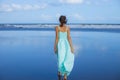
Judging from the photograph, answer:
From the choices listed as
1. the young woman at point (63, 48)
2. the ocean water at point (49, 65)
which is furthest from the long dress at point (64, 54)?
the ocean water at point (49, 65)

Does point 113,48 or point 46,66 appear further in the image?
point 113,48

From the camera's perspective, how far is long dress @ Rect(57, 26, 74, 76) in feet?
19.6

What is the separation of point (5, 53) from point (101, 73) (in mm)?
3992

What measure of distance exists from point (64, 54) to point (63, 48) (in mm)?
97

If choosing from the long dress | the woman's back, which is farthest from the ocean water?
the woman's back

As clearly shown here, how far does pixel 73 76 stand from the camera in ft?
23.7

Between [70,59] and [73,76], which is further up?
[70,59]

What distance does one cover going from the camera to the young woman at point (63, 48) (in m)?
5.95

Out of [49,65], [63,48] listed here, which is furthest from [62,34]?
[49,65]

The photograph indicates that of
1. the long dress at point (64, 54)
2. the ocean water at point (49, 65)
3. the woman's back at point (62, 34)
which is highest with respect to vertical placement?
the woman's back at point (62, 34)

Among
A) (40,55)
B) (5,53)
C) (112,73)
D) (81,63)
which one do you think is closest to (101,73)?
(112,73)

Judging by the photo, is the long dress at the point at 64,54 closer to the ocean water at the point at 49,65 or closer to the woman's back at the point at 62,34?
the woman's back at the point at 62,34

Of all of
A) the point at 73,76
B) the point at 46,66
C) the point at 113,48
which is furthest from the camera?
the point at 113,48

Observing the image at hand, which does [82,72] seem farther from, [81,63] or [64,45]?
[64,45]
